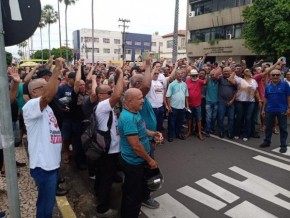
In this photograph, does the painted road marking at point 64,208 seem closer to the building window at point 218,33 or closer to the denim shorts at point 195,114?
the denim shorts at point 195,114

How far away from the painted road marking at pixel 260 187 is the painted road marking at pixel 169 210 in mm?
1179

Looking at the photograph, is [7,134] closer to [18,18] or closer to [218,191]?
[18,18]

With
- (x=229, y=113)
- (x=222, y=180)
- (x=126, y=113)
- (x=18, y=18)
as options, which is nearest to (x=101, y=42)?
(x=229, y=113)

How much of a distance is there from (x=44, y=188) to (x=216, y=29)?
111 feet

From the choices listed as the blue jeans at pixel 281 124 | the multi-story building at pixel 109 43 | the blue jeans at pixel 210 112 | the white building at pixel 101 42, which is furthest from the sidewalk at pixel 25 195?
the white building at pixel 101 42

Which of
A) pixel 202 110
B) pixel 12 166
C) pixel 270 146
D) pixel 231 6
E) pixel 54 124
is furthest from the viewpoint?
pixel 231 6

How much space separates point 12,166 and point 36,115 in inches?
21.4

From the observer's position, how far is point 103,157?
3.50 m

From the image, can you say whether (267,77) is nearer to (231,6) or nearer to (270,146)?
(270,146)

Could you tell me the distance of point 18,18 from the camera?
6.66 ft

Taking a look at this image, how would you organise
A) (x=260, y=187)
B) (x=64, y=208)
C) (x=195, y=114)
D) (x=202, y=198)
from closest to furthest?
(x=64, y=208), (x=202, y=198), (x=260, y=187), (x=195, y=114)

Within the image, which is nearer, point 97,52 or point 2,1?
point 2,1

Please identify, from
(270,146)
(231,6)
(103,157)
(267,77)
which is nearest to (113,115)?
(103,157)

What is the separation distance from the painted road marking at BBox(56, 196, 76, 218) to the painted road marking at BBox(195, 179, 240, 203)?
2105 mm
